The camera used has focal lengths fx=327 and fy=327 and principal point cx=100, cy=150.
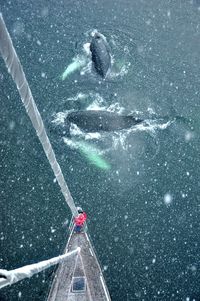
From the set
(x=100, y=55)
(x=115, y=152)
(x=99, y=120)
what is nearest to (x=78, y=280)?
(x=115, y=152)

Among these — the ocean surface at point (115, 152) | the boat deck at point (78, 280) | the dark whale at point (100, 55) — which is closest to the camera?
the boat deck at point (78, 280)

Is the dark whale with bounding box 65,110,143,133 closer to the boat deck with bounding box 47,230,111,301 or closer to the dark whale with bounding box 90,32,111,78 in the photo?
the dark whale with bounding box 90,32,111,78

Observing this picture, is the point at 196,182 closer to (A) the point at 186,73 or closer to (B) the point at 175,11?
(A) the point at 186,73

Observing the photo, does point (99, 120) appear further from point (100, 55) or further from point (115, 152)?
point (100, 55)

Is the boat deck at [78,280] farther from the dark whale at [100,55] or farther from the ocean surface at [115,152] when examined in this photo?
the dark whale at [100,55]

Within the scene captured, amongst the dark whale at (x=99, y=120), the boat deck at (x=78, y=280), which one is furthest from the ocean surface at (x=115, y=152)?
the boat deck at (x=78, y=280)

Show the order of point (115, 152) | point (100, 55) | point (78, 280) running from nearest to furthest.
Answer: point (78, 280) → point (115, 152) → point (100, 55)
